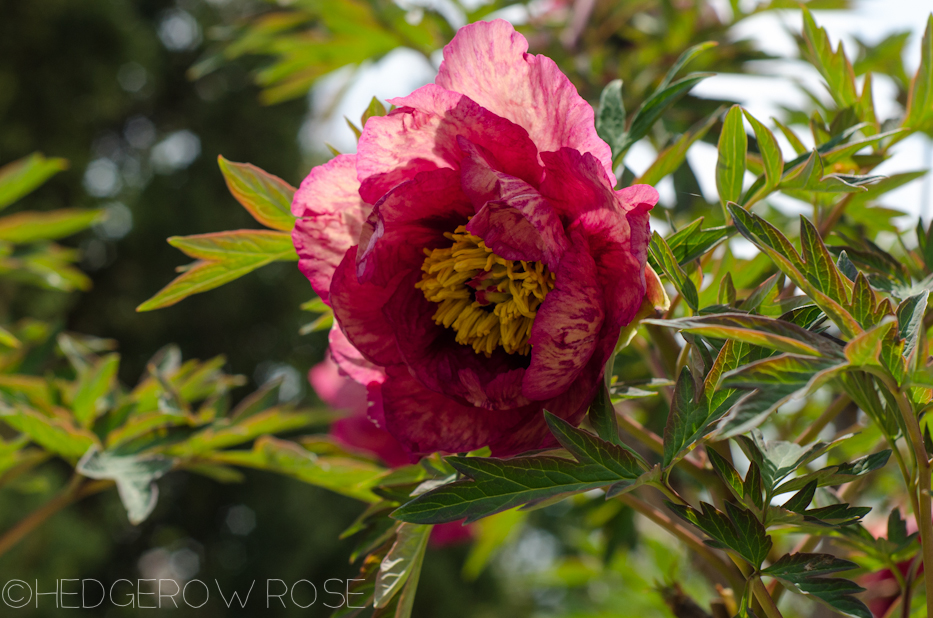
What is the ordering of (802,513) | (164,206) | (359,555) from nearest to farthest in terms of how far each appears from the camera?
(802,513)
(359,555)
(164,206)

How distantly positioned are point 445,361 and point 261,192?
0.57ft

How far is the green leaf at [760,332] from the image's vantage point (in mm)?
255

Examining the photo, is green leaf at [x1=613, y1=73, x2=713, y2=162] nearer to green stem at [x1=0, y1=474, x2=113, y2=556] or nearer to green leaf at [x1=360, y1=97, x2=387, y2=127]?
green leaf at [x1=360, y1=97, x2=387, y2=127]

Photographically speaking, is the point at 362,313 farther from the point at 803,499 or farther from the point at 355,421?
the point at 355,421

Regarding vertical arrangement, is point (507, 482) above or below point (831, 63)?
below

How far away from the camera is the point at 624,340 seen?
329mm

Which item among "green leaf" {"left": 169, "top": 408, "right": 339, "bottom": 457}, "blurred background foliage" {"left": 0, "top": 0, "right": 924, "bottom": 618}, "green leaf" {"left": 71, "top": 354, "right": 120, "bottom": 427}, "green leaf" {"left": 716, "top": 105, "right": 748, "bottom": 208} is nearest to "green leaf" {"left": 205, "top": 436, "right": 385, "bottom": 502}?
"green leaf" {"left": 169, "top": 408, "right": 339, "bottom": 457}

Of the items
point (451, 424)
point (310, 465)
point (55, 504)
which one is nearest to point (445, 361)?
point (451, 424)

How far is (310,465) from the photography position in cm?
59

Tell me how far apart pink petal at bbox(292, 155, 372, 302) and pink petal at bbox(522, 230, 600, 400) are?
0.12 m

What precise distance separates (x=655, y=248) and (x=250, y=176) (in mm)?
264

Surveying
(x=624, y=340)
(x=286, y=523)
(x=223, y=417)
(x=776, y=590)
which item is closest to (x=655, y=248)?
(x=624, y=340)

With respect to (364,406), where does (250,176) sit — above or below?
above

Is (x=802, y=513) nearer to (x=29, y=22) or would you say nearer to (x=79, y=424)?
(x=79, y=424)
